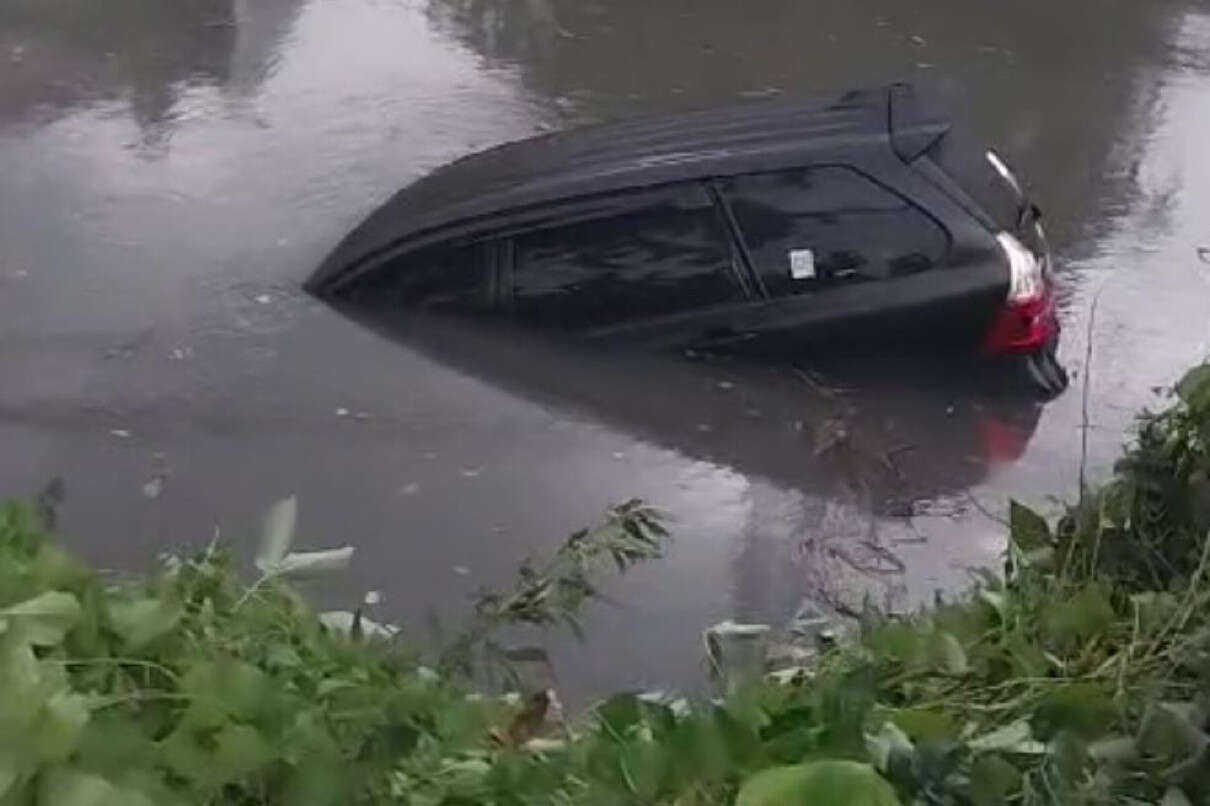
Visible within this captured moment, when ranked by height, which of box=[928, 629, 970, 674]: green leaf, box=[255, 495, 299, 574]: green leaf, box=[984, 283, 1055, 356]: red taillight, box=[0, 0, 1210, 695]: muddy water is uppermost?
box=[928, 629, 970, 674]: green leaf

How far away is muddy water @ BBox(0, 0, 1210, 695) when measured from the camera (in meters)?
8.30

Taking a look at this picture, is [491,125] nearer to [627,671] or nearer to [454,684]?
[627,671]

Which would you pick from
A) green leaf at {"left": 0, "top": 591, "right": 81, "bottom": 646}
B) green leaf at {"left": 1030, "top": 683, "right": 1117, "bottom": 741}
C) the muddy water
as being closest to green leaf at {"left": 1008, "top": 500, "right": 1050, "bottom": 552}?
green leaf at {"left": 1030, "top": 683, "right": 1117, "bottom": 741}

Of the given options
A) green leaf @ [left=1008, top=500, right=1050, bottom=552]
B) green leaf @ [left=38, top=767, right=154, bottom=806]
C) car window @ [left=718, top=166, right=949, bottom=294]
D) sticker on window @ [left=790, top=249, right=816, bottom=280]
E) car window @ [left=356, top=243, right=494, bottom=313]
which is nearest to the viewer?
green leaf @ [left=38, top=767, right=154, bottom=806]

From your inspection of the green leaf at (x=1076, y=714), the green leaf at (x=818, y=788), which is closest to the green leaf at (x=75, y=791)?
the green leaf at (x=818, y=788)

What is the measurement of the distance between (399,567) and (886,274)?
2.73 metres

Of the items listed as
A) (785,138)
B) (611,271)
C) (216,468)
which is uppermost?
(785,138)

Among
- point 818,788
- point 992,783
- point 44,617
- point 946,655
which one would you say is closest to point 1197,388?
point 946,655

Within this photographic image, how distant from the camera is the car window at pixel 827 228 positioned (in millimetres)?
9211

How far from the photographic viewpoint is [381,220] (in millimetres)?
10141

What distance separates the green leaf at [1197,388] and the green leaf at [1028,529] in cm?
32

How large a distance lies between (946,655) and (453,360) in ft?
25.1

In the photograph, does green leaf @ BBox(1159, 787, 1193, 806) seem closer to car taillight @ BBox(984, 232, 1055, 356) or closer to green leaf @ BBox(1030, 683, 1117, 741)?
green leaf @ BBox(1030, 683, 1117, 741)

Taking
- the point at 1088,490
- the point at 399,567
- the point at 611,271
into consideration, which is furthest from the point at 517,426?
the point at 1088,490
